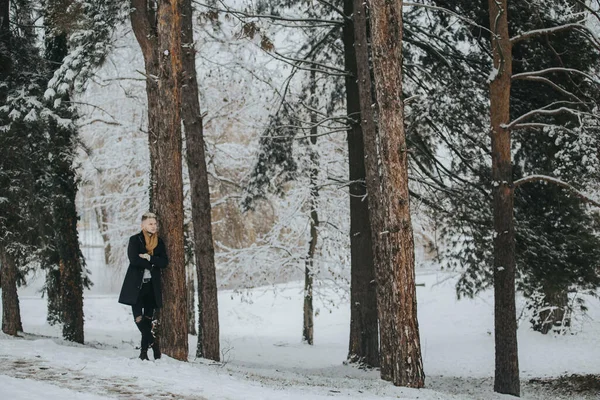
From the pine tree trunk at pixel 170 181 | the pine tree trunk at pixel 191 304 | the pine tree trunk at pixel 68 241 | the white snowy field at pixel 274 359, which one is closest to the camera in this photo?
the white snowy field at pixel 274 359

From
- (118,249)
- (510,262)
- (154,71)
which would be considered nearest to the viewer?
(154,71)

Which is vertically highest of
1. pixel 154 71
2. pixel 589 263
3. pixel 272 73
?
pixel 272 73

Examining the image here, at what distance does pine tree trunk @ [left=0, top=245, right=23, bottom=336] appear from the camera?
13.7 metres

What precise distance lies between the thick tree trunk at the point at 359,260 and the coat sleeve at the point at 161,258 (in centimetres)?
536

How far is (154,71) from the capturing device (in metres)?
9.44

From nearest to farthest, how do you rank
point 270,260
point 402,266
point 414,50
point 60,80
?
point 402,266 → point 60,80 → point 414,50 → point 270,260

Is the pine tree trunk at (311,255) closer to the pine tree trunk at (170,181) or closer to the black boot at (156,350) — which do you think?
the pine tree trunk at (170,181)

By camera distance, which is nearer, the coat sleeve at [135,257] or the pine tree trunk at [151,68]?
the coat sleeve at [135,257]

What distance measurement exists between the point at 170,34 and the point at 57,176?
694 centimetres

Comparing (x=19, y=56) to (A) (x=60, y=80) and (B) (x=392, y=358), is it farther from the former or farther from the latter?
(B) (x=392, y=358)

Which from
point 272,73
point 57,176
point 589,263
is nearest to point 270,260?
point 272,73

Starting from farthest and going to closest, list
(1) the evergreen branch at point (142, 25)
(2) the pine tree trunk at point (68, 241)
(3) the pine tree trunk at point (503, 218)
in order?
(2) the pine tree trunk at point (68, 241) < (3) the pine tree trunk at point (503, 218) < (1) the evergreen branch at point (142, 25)

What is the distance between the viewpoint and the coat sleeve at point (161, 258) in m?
8.05

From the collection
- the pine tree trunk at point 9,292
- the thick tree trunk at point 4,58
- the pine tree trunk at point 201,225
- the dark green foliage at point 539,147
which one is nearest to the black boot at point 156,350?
the pine tree trunk at point 201,225
